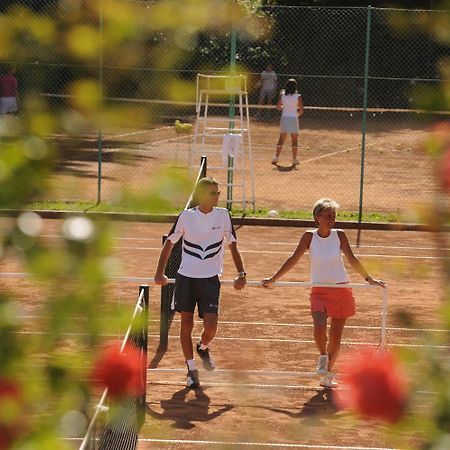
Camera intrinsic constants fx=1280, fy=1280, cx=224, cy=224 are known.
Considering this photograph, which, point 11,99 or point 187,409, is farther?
point 187,409

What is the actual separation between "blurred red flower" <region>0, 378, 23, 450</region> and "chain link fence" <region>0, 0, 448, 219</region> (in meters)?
0.39

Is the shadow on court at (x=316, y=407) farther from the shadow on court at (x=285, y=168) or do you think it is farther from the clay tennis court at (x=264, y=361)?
the shadow on court at (x=285, y=168)

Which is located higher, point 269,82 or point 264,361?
point 269,82

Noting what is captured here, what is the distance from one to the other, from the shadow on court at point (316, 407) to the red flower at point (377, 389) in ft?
24.6

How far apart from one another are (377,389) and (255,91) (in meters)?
28.9

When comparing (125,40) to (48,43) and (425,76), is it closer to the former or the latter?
(48,43)

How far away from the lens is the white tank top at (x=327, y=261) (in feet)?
34.1

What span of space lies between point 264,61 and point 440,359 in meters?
24.4

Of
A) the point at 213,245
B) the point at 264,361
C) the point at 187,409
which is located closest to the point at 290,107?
the point at 264,361

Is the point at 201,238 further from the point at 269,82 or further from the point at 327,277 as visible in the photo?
the point at 269,82

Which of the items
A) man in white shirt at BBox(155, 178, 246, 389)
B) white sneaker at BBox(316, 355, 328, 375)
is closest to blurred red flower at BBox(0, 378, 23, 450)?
man in white shirt at BBox(155, 178, 246, 389)

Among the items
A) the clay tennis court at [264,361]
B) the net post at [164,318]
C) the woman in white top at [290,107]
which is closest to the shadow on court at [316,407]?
the clay tennis court at [264,361]

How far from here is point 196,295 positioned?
10.4 metres

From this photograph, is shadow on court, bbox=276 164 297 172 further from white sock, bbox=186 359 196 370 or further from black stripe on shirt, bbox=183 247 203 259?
white sock, bbox=186 359 196 370
